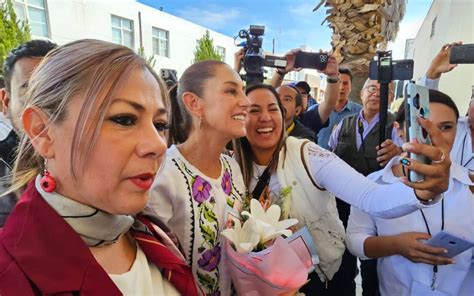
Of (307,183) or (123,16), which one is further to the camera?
(123,16)

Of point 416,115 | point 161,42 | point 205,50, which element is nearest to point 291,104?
point 416,115

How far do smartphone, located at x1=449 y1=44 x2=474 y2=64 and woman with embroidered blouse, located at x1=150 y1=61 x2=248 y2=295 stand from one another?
110 cm

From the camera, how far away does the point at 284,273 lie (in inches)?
35.3

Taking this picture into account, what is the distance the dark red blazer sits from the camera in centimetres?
58

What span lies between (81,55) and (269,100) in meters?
1.15

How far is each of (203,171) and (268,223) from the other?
38cm

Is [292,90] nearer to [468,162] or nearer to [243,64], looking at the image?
[243,64]

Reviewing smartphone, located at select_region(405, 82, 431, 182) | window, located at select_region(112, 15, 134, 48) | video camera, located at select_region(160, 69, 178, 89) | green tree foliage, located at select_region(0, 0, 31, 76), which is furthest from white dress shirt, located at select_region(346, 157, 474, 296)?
window, located at select_region(112, 15, 134, 48)

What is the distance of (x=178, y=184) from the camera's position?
1.20m

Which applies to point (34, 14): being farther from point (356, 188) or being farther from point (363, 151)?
point (356, 188)

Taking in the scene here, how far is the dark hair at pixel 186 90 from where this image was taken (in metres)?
1.46

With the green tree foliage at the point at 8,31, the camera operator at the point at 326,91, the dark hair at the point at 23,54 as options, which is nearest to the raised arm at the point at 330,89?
the camera operator at the point at 326,91

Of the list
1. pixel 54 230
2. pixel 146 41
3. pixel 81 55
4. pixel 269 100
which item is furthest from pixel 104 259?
pixel 146 41

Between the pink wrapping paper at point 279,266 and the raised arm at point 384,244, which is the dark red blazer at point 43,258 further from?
the raised arm at point 384,244
